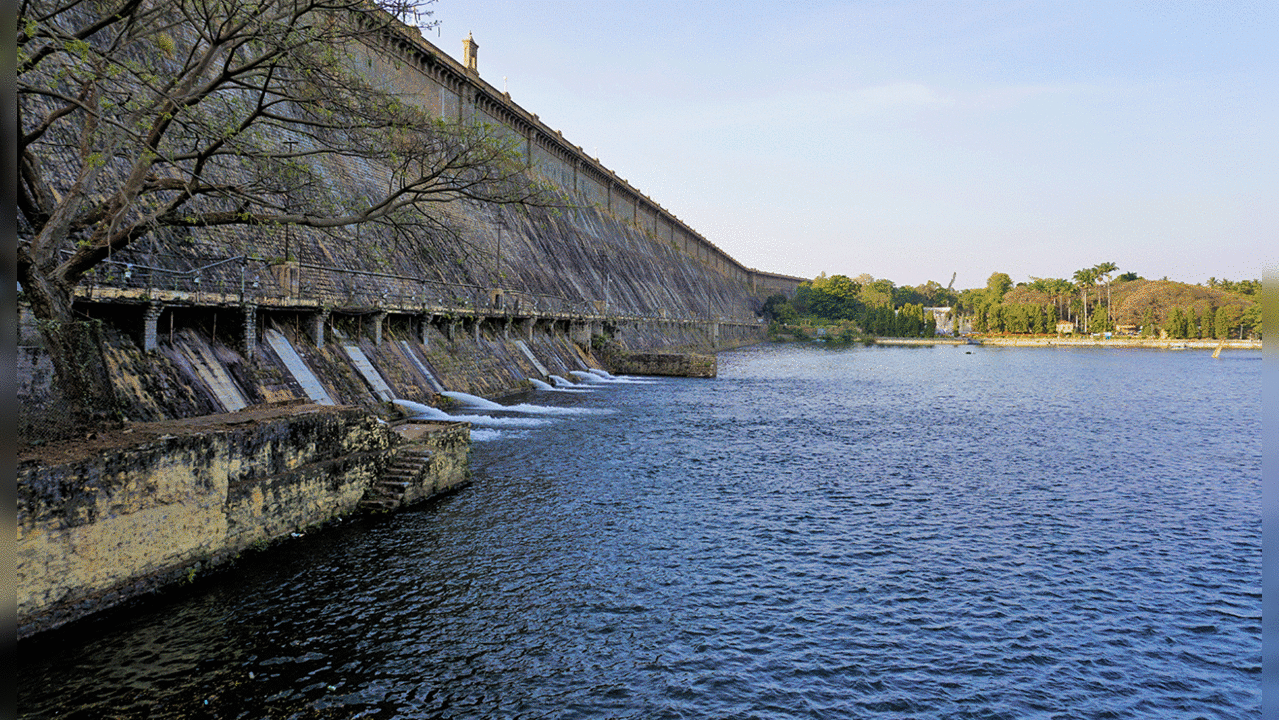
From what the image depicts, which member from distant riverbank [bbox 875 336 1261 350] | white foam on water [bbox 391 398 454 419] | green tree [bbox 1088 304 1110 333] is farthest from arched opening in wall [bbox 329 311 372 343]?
green tree [bbox 1088 304 1110 333]

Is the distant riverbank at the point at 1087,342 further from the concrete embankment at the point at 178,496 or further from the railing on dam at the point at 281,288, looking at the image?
the concrete embankment at the point at 178,496

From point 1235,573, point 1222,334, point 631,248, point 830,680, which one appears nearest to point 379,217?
point 830,680

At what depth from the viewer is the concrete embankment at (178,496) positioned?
10039mm

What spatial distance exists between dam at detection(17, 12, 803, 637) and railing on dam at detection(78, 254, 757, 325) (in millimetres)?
96

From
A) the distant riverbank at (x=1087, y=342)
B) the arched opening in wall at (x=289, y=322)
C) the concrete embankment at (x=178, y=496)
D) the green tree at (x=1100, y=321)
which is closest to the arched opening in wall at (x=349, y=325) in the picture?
the arched opening in wall at (x=289, y=322)

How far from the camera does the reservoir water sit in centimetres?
946

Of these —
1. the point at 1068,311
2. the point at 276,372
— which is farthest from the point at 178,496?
the point at 1068,311

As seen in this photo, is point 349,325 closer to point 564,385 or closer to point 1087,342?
point 564,385

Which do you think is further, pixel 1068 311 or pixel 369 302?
pixel 1068 311

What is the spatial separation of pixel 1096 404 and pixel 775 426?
28.9 metres

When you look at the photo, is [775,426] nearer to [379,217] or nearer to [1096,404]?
[379,217]

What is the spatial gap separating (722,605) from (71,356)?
12.3 m

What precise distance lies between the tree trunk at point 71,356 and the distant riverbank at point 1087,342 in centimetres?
17203

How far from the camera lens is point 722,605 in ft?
41.2
